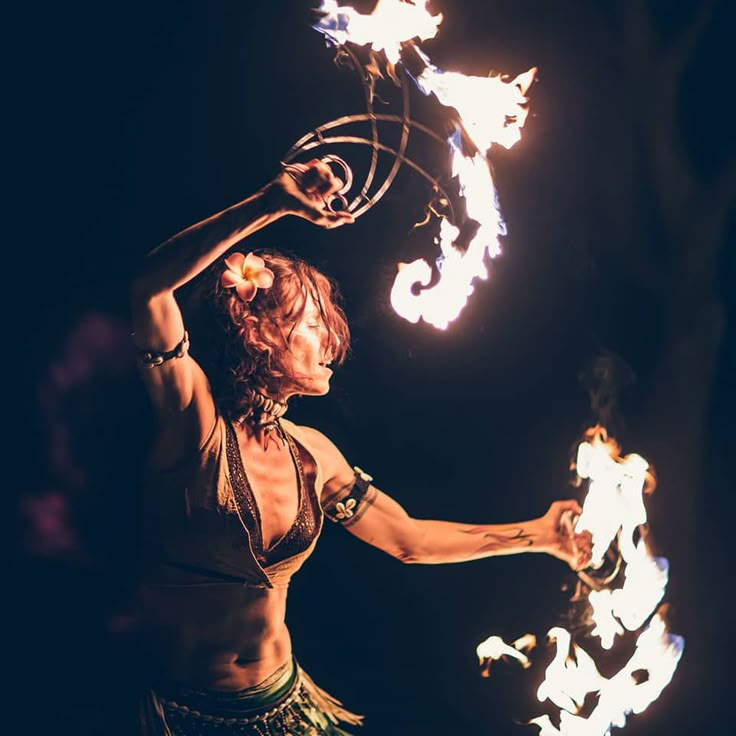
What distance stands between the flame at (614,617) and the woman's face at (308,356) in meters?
0.75

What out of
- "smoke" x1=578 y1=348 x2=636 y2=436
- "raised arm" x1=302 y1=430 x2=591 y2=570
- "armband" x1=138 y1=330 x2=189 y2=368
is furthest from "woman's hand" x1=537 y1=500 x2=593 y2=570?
"armband" x1=138 y1=330 x2=189 y2=368

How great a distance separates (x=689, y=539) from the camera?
2836 millimetres

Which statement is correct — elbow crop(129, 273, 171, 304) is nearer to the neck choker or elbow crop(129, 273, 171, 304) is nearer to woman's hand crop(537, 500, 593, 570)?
the neck choker

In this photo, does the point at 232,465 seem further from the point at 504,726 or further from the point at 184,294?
the point at 504,726

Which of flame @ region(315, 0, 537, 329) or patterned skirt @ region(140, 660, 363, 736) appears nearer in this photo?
patterned skirt @ region(140, 660, 363, 736)

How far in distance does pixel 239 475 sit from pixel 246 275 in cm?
39

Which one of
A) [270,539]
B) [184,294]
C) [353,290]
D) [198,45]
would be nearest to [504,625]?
[270,539]

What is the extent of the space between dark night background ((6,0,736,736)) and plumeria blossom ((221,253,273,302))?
5 cm

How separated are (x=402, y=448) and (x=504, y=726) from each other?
0.71m

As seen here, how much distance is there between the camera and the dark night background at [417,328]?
1.80 metres

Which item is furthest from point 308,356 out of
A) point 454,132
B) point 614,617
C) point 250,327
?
point 614,617

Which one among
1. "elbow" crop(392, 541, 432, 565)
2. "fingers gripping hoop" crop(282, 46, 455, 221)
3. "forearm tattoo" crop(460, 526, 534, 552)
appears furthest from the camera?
"forearm tattoo" crop(460, 526, 534, 552)

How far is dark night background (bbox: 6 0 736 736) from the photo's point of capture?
180 cm

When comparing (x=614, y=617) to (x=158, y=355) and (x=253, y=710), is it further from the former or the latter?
(x=158, y=355)
